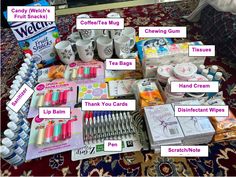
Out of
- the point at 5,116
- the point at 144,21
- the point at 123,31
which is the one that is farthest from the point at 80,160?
the point at 144,21

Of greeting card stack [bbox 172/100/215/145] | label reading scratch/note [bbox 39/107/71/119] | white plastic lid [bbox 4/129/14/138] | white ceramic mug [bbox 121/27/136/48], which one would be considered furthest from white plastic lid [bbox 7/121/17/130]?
white ceramic mug [bbox 121/27/136/48]

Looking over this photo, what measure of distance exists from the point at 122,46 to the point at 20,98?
1.42 ft

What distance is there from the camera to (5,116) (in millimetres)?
770

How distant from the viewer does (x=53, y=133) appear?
657 mm

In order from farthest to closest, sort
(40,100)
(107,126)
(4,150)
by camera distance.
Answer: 1. (40,100)
2. (107,126)
3. (4,150)

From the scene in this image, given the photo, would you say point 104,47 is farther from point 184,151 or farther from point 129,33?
point 184,151

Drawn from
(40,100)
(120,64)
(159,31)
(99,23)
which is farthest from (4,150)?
(159,31)

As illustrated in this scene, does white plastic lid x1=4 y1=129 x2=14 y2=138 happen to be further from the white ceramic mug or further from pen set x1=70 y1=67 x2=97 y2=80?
the white ceramic mug

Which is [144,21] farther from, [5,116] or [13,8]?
[5,116]

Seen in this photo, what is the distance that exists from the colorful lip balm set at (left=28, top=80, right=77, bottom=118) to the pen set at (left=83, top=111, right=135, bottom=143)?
12 centimetres

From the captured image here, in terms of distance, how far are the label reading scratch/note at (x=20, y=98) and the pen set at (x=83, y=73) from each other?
0.17 metres

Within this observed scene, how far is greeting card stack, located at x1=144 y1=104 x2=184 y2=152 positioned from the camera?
58 centimetres

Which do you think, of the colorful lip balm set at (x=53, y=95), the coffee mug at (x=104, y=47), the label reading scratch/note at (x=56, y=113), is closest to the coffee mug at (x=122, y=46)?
the coffee mug at (x=104, y=47)

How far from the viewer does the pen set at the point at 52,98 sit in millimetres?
757
